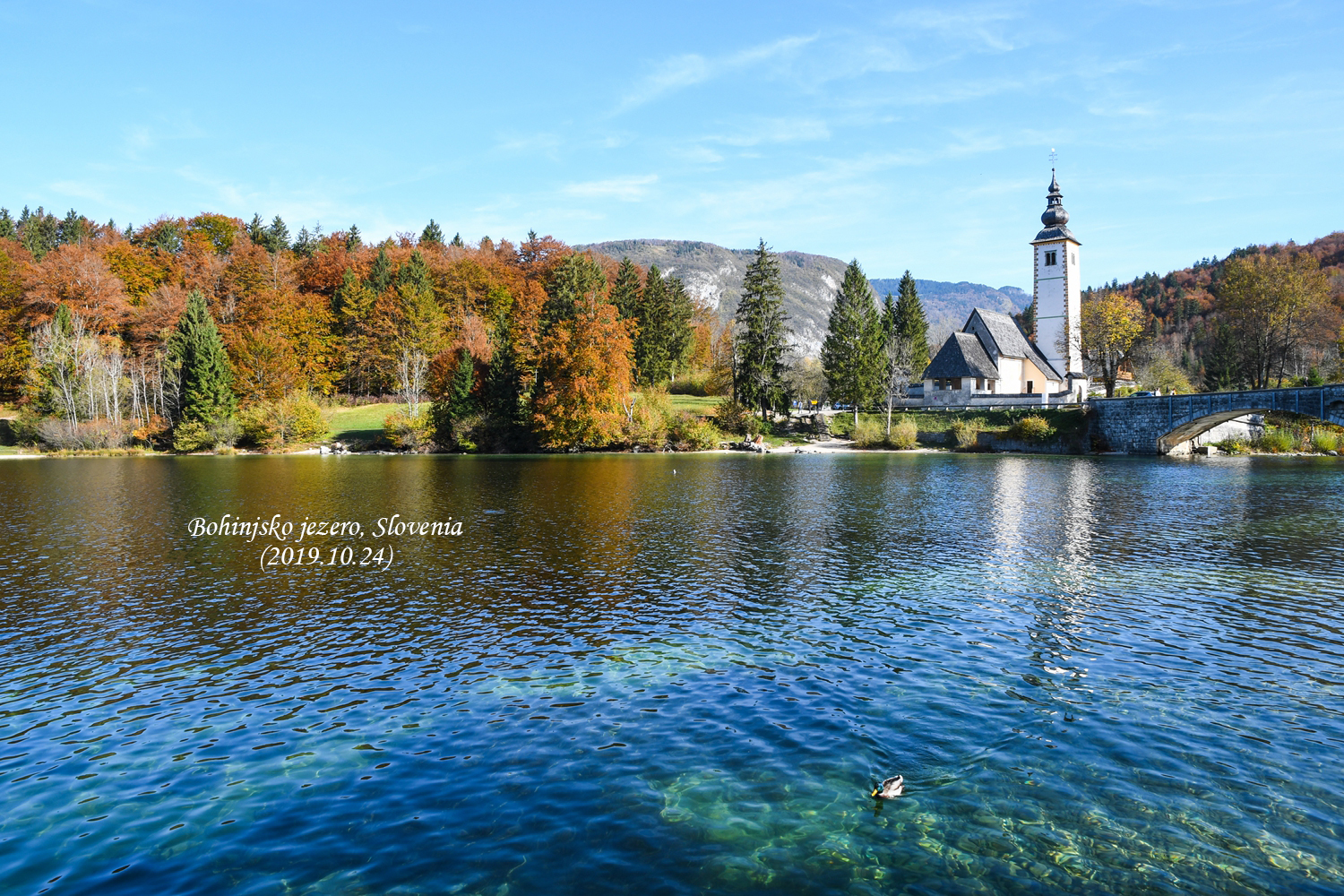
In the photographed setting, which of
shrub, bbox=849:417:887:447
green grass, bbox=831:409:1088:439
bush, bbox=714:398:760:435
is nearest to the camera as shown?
green grass, bbox=831:409:1088:439

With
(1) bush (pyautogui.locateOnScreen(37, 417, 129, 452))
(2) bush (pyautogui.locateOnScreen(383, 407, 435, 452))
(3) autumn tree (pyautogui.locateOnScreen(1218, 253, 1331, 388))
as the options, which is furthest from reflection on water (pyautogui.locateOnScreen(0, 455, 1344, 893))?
(3) autumn tree (pyautogui.locateOnScreen(1218, 253, 1331, 388))

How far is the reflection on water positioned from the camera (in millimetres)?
8047

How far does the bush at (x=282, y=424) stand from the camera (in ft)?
256

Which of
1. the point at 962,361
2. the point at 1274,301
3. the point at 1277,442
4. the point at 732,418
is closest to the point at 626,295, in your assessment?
the point at 732,418

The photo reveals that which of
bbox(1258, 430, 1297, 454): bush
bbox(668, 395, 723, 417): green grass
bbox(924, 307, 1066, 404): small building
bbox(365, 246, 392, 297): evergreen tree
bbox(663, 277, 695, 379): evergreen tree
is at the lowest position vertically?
bbox(1258, 430, 1297, 454): bush

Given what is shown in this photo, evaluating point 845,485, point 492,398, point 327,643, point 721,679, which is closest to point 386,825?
point 721,679

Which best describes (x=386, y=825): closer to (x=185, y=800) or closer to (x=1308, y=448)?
(x=185, y=800)

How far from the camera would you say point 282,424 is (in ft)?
258

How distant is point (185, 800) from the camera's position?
9.23 meters

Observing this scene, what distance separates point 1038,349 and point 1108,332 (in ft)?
39.4

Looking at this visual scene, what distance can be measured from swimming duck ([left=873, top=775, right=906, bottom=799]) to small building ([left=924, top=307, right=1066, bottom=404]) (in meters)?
88.2

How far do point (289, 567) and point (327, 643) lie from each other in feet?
27.6

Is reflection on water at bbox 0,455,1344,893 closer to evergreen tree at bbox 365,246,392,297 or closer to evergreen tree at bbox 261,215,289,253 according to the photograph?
evergreen tree at bbox 365,246,392,297

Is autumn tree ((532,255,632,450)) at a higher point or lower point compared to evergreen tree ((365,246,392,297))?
lower
